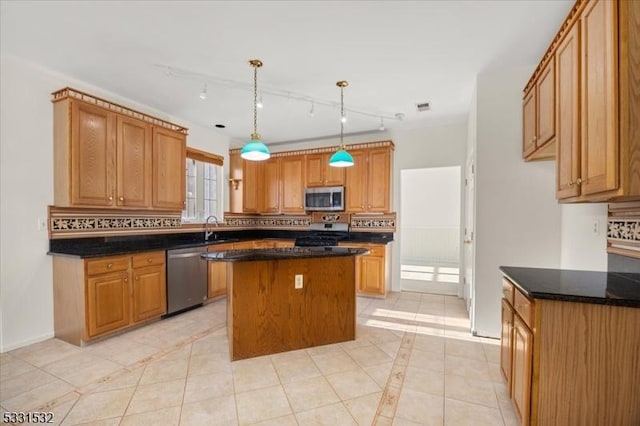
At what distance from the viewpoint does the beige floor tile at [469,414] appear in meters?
1.80

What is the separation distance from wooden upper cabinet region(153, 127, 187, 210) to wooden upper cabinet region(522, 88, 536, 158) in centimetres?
401

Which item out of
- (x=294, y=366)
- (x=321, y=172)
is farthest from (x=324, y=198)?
(x=294, y=366)

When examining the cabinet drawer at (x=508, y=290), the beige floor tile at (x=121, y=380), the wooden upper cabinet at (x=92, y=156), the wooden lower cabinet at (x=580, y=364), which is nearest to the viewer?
the wooden lower cabinet at (x=580, y=364)

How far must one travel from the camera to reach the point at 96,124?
3043mm

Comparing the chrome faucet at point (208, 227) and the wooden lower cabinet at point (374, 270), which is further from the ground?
the chrome faucet at point (208, 227)

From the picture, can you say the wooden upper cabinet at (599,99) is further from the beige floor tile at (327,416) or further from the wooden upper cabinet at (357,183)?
the wooden upper cabinet at (357,183)

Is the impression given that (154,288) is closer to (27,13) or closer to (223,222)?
(223,222)

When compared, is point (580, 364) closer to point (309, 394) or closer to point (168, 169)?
point (309, 394)

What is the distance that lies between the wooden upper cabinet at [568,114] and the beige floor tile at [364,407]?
5.90 feet

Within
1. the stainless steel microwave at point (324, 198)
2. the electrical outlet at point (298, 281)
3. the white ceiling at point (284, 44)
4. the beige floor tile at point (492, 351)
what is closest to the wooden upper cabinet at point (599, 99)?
the white ceiling at point (284, 44)

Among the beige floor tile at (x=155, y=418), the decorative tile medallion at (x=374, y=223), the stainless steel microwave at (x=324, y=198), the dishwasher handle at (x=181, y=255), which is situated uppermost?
the stainless steel microwave at (x=324, y=198)

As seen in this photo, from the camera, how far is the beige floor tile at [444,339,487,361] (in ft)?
8.66

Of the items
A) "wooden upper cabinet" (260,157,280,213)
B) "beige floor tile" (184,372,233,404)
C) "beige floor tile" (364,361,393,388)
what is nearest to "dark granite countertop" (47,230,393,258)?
"wooden upper cabinet" (260,157,280,213)

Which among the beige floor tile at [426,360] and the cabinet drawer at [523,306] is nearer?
the cabinet drawer at [523,306]
